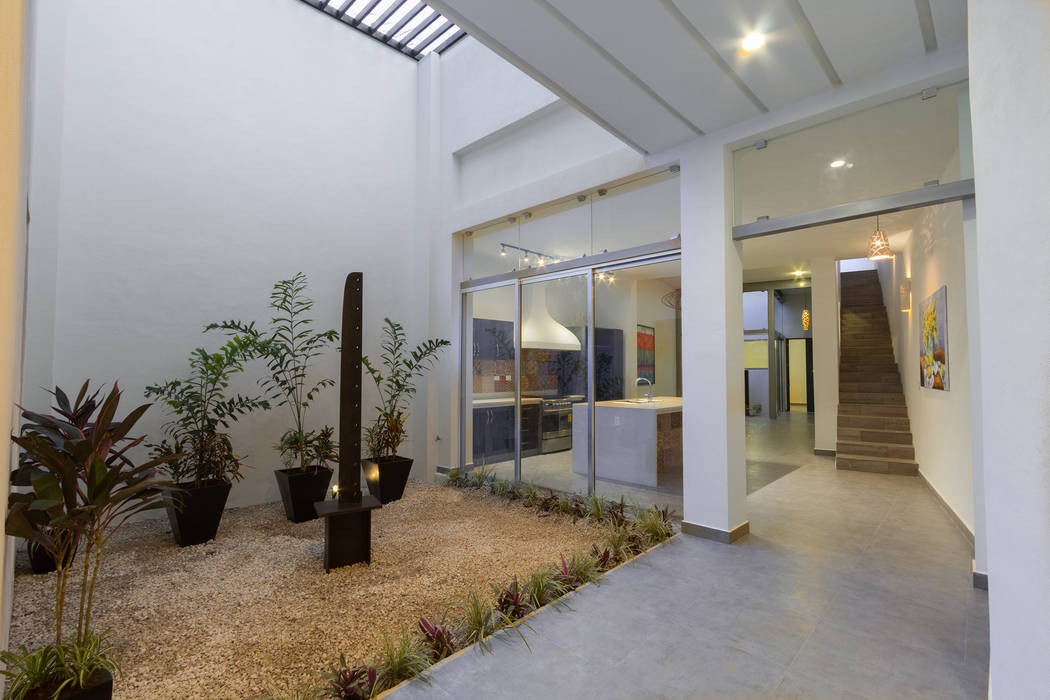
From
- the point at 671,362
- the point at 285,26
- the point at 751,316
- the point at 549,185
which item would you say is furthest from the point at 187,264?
the point at 751,316

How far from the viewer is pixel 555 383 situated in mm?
5043

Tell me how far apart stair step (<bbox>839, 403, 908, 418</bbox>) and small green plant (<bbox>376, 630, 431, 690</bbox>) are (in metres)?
7.21

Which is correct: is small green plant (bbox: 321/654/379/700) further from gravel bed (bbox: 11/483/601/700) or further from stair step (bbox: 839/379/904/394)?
stair step (bbox: 839/379/904/394)

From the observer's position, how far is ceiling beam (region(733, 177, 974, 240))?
286 cm

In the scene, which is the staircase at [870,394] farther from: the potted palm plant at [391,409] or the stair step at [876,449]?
the potted palm plant at [391,409]

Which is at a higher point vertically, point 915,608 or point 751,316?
point 751,316

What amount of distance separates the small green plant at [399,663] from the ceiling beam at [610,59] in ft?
10.4

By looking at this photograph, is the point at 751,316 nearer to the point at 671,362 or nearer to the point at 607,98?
the point at 671,362

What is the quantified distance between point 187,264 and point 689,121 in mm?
4563

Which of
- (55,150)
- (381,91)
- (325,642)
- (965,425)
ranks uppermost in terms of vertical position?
(381,91)

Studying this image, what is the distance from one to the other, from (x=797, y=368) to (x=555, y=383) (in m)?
14.1

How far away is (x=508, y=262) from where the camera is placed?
5.47 meters

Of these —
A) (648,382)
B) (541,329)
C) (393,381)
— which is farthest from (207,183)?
(648,382)

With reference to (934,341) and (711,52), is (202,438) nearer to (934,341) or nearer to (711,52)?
(711,52)
